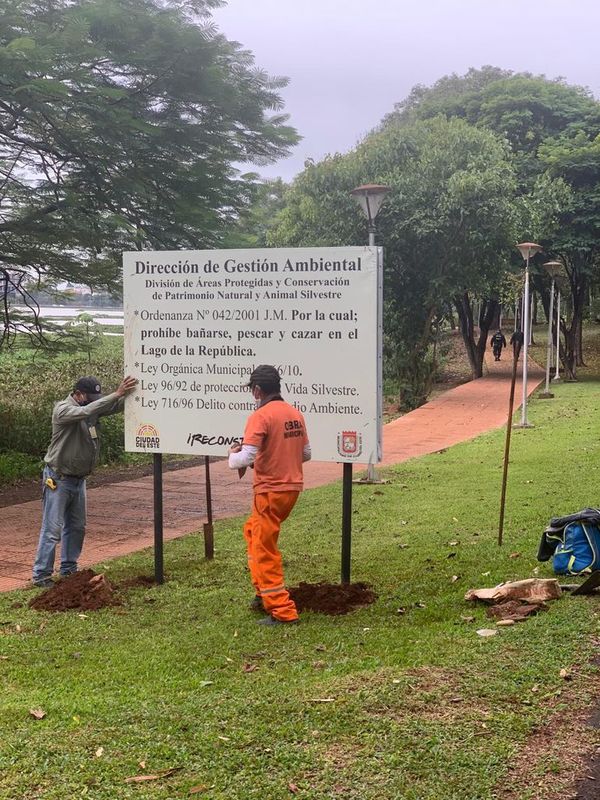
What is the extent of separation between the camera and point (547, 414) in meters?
17.8

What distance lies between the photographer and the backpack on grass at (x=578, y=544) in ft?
17.9

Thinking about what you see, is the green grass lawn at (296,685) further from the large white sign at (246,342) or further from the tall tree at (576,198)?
the tall tree at (576,198)

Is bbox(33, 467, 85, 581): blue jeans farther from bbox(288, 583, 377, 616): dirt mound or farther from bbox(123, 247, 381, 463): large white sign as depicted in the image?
bbox(288, 583, 377, 616): dirt mound

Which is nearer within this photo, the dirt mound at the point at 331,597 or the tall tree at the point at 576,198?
the dirt mound at the point at 331,597

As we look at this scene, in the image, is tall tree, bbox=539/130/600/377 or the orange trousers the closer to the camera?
the orange trousers

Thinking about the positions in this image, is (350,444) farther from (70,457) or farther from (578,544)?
(70,457)

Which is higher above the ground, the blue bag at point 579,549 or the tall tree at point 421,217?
the tall tree at point 421,217

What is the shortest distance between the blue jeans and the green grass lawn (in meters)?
0.38

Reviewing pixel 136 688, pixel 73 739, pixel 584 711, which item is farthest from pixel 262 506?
pixel 584 711

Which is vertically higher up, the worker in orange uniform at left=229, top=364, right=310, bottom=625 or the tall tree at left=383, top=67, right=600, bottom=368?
the tall tree at left=383, top=67, right=600, bottom=368

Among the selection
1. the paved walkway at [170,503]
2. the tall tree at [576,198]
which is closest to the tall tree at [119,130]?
the paved walkway at [170,503]

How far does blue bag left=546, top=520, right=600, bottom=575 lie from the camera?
5.45 meters

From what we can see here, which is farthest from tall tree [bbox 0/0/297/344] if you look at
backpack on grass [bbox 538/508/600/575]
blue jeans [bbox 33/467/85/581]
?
backpack on grass [bbox 538/508/600/575]

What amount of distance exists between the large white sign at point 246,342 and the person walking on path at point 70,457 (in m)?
0.27
